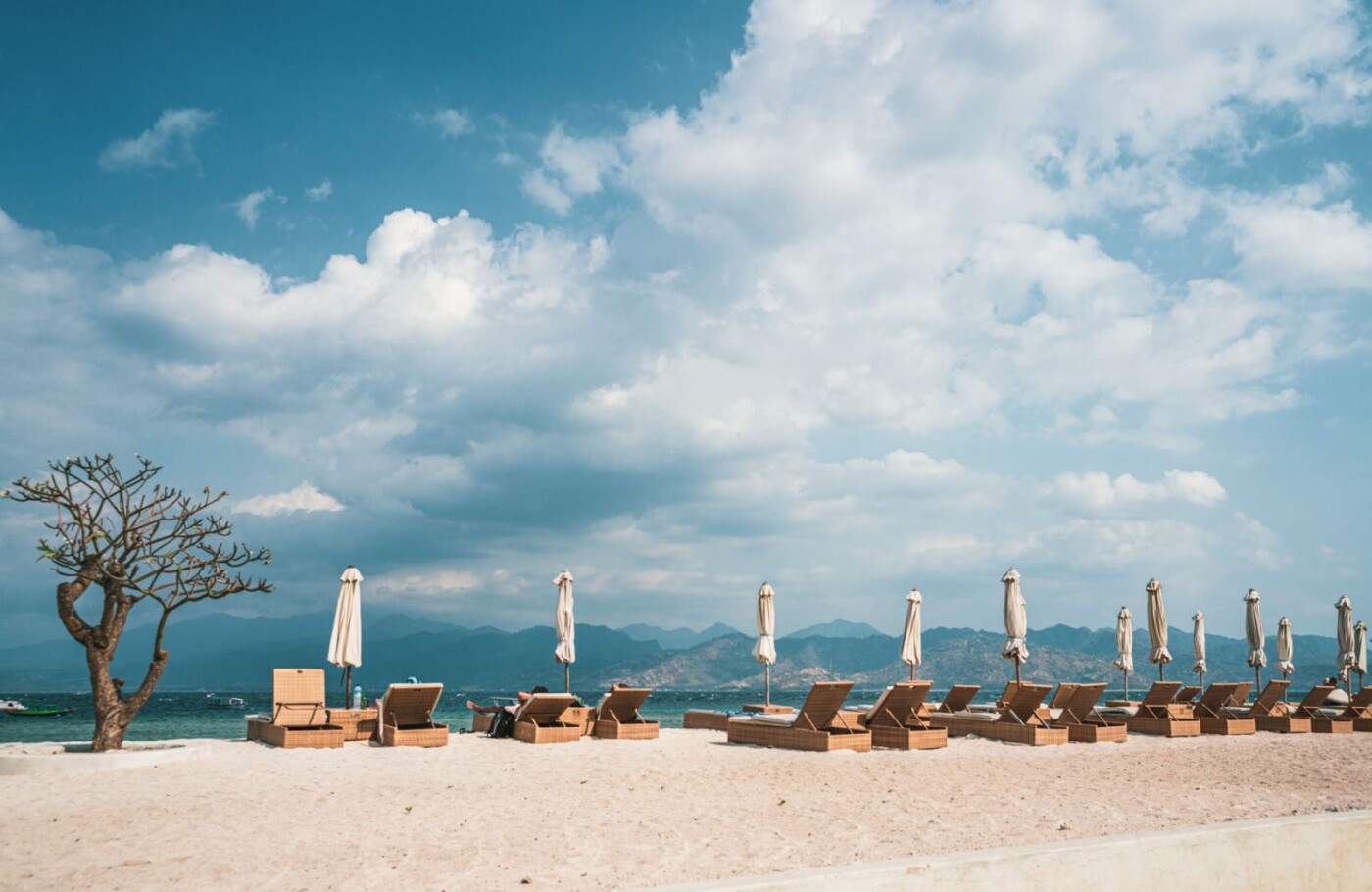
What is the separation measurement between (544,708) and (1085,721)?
7966mm

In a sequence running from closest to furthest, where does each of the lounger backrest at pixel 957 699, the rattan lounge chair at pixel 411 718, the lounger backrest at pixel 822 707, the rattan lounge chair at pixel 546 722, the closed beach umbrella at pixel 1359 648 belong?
1. the rattan lounge chair at pixel 411 718
2. the lounger backrest at pixel 822 707
3. the rattan lounge chair at pixel 546 722
4. the lounger backrest at pixel 957 699
5. the closed beach umbrella at pixel 1359 648

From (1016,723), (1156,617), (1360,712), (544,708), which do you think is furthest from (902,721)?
(1360,712)

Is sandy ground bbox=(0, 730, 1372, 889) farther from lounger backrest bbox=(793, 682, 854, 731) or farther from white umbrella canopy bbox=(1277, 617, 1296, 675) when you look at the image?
white umbrella canopy bbox=(1277, 617, 1296, 675)

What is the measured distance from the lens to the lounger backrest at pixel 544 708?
1142 centimetres

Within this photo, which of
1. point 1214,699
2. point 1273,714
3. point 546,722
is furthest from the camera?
point 1273,714

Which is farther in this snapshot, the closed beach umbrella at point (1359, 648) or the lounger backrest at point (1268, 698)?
the closed beach umbrella at point (1359, 648)

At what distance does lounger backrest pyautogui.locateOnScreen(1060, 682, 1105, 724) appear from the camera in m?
13.2

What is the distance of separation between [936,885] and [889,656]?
19840cm

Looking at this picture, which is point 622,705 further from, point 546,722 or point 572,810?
point 572,810

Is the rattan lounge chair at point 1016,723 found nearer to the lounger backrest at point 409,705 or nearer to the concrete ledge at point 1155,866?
the lounger backrest at point 409,705

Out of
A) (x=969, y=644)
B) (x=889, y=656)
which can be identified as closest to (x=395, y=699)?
(x=969, y=644)

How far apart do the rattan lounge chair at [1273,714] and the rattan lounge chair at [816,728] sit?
28.5 feet

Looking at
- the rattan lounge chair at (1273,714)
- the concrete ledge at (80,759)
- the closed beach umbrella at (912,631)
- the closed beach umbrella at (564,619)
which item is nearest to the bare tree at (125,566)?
the concrete ledge at (80,759)

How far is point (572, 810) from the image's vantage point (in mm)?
6711
